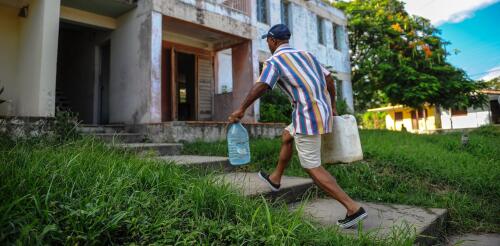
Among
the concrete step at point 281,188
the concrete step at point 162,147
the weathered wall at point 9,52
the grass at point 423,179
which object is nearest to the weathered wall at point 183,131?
the grass at point 423,179

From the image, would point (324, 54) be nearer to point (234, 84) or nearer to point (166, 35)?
point (234, 84)

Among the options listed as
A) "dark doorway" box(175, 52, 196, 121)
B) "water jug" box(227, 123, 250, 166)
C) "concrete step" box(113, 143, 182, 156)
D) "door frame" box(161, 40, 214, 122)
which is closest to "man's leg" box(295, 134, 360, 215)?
"water jug" box(227, 123, 250, 166)

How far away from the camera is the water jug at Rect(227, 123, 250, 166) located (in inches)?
123

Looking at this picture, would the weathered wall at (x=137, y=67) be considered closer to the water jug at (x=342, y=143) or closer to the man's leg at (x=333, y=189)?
the water jug at (x=342, y=143)

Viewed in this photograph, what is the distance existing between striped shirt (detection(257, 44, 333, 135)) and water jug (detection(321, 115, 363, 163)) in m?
0.19

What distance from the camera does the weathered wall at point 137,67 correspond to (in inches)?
250

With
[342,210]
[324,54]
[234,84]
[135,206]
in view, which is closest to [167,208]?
[135,206]

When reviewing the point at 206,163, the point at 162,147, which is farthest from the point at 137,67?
the point at 206,163

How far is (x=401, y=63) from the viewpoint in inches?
A: 604

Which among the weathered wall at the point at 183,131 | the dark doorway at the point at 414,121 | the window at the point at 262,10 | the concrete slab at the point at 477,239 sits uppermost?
the window at the point at 262,10

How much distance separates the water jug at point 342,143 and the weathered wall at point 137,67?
4302 millimetres

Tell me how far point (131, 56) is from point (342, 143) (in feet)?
18.0

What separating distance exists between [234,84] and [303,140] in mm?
6403

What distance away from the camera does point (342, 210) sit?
295 cm
